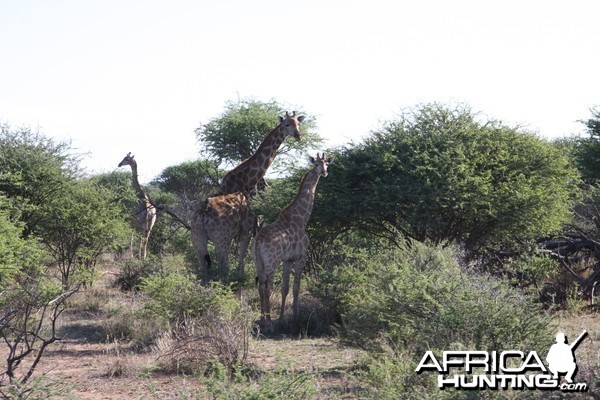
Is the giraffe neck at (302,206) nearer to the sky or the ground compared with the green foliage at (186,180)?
nearer to the ground

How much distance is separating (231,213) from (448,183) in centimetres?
378

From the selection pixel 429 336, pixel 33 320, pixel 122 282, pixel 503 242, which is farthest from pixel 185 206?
pixel 429 336

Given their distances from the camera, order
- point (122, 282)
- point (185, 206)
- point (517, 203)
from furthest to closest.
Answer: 1. point (185, 206)
2. point (122, 282)
3. point (517, 203)

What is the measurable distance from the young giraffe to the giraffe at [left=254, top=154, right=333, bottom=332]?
0.94 m

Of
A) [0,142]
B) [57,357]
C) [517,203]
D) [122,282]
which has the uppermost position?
[0,142]

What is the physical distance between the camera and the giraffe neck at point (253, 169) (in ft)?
48.8

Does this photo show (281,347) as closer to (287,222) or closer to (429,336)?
(287,222)

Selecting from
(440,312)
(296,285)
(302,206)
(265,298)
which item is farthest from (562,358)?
(302,206)

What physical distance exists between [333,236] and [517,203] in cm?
385

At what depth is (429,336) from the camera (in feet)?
27.2

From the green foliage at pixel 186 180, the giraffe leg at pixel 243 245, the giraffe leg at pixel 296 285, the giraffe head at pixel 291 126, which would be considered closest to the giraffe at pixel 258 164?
the giraffe head at pixel 291 126

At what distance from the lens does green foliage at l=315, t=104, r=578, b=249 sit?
47.3 feet

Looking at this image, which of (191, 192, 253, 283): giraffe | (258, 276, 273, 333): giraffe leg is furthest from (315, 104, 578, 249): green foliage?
(258, 276, 273, 333): giraffe leg

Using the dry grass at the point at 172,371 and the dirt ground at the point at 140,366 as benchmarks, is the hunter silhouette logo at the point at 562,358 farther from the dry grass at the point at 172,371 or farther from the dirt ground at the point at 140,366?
the dirt ground at the point at 140,366
